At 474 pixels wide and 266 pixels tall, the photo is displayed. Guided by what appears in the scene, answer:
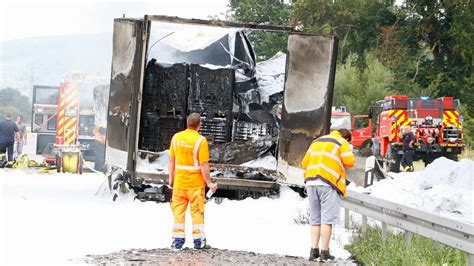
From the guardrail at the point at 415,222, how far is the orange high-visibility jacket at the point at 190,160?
1994mm

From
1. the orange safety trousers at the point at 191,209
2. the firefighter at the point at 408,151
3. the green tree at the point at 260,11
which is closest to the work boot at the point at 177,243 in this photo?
the orange safety trousers at the point at 191,209

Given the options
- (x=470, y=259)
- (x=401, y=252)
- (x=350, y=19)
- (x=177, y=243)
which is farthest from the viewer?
(x=350, y=19)

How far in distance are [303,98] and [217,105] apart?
2.55 m

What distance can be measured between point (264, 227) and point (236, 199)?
9.15ft

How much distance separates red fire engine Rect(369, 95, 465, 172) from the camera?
95.0 ft

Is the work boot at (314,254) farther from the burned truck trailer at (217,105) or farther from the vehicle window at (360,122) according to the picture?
the vehicle window at (360,122)

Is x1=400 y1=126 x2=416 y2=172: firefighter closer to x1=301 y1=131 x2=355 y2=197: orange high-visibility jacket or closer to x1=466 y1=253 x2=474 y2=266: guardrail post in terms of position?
x1=301 y1=131 x2=355 y2=197: orange high-visibility jacket

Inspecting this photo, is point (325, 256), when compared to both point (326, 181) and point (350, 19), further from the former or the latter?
point (350, 19)

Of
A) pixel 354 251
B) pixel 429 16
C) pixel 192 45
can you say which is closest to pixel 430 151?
pixel 429 16

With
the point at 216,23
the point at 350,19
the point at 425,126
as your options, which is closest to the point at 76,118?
the point at 425,126

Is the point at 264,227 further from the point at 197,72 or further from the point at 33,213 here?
the point at 197,72

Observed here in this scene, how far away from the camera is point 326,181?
9.72 m

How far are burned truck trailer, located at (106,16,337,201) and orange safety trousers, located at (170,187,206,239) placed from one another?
13.1ft

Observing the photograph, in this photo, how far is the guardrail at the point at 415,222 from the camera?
25.2 ft
